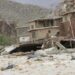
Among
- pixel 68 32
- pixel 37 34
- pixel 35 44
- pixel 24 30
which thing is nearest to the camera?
pixel 35 44

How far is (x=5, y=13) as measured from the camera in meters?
110

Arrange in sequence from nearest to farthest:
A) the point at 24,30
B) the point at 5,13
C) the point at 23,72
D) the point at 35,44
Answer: the point at 23,72, the point at 35,44, the point at 24,30, the point at 5,13

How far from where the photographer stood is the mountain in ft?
352

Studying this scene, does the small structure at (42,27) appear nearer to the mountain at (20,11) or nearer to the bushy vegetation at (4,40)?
the bushy vegetation at (4,40)

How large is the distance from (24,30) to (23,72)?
56.5 m

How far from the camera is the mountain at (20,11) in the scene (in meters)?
107

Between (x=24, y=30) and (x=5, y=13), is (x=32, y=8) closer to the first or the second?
(x=5, y=13)

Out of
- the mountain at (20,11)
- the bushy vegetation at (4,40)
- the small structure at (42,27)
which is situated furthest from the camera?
the mountain at (20,11)

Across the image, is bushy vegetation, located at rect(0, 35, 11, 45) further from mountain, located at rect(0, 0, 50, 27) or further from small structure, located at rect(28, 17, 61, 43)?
mountain, located at rect(0, 0, 50, 27)

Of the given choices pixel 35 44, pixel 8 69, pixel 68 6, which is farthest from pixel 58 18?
pixel 8 69

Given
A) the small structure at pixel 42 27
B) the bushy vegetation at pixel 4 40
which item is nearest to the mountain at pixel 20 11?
the bushy vegetation at pixel 4 40

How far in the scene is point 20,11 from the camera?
11175 cm

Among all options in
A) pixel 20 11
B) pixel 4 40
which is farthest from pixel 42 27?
pixel 20 11

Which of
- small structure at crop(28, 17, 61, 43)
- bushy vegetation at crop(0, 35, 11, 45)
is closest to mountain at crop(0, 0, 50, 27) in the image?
bushy vegetation at crop(0, 35, 11, 45)
